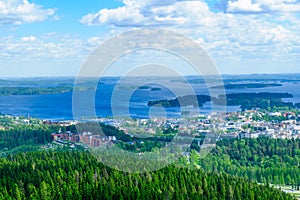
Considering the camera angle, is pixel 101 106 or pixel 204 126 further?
pixel 101 106

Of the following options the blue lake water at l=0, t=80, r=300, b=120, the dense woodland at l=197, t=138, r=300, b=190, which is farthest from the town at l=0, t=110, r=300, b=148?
the dense woodland at l=197, t=138, r=300, b=190

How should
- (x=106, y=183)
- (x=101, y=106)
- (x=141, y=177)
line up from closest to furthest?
(x=106, y=183), (x=141, y=177), (x=101, y=106)

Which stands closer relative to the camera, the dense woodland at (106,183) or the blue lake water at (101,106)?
the dense woodland at (106,183)

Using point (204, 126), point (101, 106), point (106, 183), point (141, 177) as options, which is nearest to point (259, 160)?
point (204, 126)

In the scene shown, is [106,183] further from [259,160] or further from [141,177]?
[259,160]

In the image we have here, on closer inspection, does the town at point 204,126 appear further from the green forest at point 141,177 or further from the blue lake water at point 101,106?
the blue lake water at point 101,106

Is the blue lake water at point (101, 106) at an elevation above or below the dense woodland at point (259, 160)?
above

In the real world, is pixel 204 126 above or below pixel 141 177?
below

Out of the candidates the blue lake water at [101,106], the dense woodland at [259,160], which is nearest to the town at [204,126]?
the blue lake water at [101,106]
